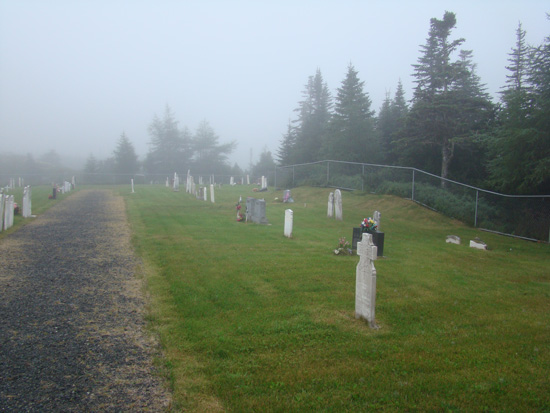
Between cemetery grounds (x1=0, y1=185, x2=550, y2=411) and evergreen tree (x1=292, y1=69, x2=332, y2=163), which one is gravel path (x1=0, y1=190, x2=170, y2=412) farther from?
evergreen tree (x1=292, y1=69, x2=332, y2=163)

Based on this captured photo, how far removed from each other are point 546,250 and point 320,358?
12.0 meters

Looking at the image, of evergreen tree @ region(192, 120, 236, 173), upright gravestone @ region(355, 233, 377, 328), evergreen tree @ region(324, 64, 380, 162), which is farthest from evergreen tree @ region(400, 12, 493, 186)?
evergreen tree @ region(192, 120, 236, 173)

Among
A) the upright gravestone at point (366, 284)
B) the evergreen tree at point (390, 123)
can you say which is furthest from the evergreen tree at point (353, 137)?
the upright gravestone at point (366, 284)

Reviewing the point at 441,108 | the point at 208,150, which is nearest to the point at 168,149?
the point at 208,150

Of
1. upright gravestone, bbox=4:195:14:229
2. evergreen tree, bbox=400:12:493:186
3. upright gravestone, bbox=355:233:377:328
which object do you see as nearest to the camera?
upright gravestone, bbox=355:233:377:328

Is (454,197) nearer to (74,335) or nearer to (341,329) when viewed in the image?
(341,329)

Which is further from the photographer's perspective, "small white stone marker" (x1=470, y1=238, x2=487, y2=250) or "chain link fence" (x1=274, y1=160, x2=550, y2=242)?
"chain link fence" (x1=274, y1=160, x2=550, y2=242)

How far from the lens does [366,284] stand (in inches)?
235

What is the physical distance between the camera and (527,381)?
4.31 meters

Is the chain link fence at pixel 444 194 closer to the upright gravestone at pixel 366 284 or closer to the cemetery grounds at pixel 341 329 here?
the cemetery grounds at pixel 341 329

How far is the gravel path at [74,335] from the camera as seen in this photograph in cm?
396

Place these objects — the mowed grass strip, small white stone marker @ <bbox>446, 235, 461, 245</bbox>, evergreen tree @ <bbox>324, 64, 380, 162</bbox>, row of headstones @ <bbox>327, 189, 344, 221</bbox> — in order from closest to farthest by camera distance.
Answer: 1. the mowed grass strip
2. small white stone marker @ <bbox>446, 235, 461, 245</bbox>
3. row of headstones @ <bbox>327, 189, 344, 221</bbox>
4. evergreen tree @ <bbox>324, 64, 380, 162</bbox>

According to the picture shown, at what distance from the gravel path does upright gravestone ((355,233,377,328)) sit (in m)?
2.99

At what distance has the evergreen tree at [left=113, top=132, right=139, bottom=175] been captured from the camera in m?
73.3
